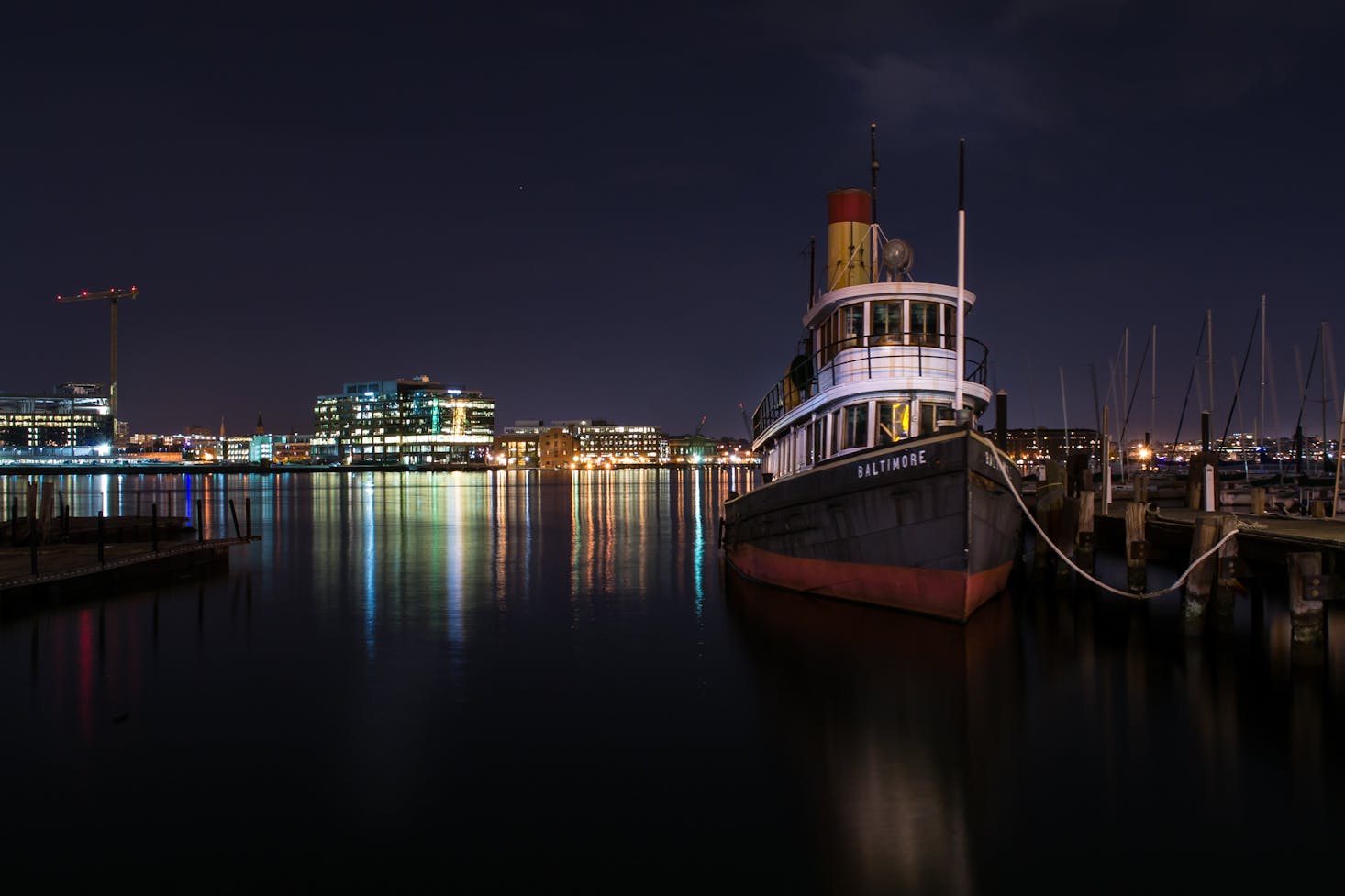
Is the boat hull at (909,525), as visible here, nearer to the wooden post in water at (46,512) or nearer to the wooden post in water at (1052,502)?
the wooden post in water at (1052,502)

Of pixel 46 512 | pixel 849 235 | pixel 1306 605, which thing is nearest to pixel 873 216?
pixel 849 235

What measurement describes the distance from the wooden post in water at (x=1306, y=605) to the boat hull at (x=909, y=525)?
457cm

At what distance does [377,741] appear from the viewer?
450 inches

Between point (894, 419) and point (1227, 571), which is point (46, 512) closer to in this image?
point (894, 419)

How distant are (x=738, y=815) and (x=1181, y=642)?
10643 millimetres

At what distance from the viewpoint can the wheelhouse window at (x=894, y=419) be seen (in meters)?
17.9

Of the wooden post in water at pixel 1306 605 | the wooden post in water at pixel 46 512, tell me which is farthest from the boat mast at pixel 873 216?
the wooden post in water at pixel 46 512

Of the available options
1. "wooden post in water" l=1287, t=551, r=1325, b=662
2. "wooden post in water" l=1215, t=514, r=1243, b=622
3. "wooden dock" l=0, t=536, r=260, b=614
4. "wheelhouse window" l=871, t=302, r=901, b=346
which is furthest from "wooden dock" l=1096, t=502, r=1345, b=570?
"wooden dock" l=0, t=536, r=260, b=614

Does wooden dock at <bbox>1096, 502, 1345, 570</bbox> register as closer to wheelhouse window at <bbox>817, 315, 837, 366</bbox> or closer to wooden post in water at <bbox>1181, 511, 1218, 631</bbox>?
wooden post in water at <bbox>1181, 511, 1218, 631</bbox>

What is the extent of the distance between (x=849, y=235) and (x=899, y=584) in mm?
10076

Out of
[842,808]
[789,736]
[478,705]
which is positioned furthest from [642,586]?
[842,808]

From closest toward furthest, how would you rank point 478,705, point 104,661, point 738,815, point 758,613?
point 738,815 < point 478,705 < point 104,661 < point 758,613

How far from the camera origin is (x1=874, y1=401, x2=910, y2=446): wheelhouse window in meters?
17.9

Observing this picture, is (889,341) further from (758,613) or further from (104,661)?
(104,661)
